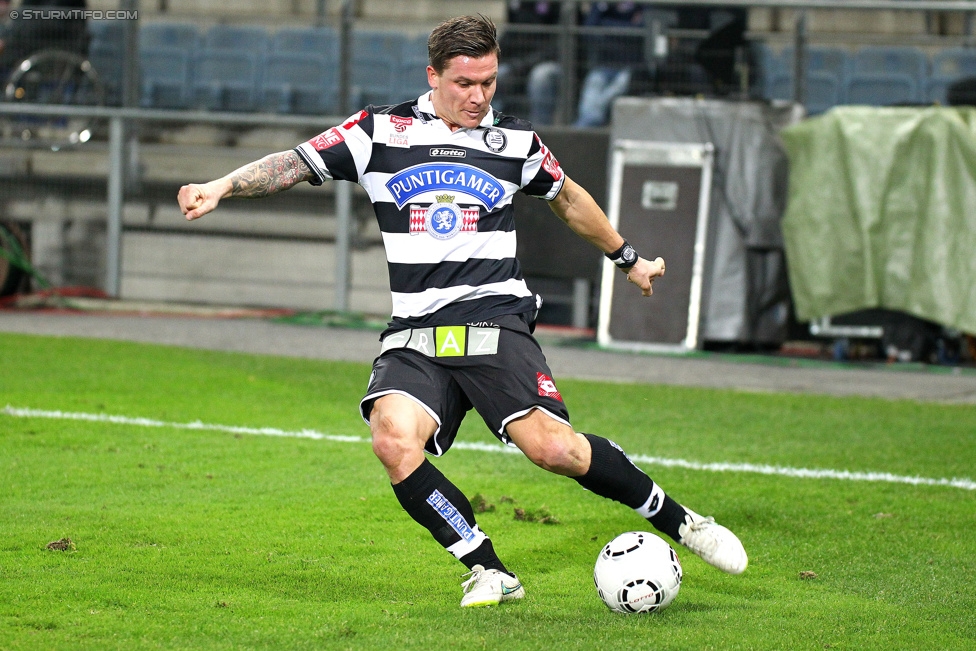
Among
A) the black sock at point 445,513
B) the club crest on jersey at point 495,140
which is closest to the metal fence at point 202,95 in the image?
the club crest on jersey at point 495,140

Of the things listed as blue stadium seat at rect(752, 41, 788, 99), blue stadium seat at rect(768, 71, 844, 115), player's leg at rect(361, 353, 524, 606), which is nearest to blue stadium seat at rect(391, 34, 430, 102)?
blue stadium seat at rect(752, 41, 788, 99)

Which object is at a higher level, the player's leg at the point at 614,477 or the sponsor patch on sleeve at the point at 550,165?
the sponsor patch on sleeve at the point at 550,165

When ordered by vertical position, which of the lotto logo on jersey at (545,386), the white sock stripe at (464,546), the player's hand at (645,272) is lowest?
Answer: the white sock stripe at (464,546)

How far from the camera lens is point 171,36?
14.5m

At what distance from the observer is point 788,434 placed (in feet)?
27.5

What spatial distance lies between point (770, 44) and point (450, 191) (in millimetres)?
8926

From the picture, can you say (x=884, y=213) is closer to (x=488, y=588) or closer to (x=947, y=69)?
(x=947, y=69)

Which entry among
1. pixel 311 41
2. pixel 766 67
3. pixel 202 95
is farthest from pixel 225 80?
pixel 766 67

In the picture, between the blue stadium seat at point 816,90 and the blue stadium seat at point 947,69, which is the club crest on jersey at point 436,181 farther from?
the blue stadium seat at point 947,69

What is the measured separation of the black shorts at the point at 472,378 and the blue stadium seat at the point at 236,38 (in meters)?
10.4

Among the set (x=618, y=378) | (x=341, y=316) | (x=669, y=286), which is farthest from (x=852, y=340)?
(x=341, y=316)

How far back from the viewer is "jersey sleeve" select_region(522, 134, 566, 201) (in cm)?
482

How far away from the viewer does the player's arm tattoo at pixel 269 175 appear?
14.8ft

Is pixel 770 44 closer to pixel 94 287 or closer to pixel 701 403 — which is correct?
pixel 701 403
